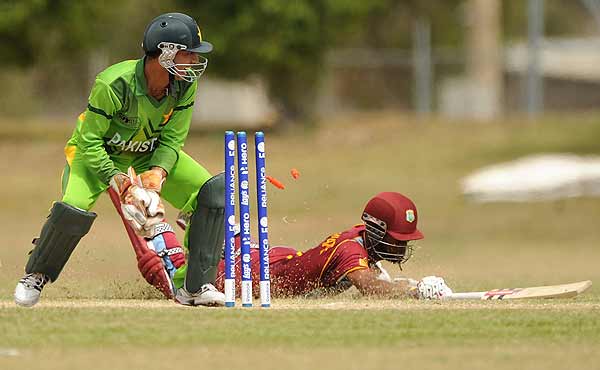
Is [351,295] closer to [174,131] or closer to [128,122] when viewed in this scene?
[174,131]

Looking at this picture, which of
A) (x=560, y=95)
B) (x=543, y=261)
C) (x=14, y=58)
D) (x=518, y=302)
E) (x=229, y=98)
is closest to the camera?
(x=518, y=302)

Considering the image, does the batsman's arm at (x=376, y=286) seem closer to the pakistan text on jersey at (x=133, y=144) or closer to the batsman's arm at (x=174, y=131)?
the batsman's arm at (x=174, y=131)

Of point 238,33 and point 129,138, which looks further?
point 238,33

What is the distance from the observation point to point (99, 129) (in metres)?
8.43

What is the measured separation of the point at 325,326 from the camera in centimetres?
762

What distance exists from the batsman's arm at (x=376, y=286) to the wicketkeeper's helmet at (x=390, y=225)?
173 mm

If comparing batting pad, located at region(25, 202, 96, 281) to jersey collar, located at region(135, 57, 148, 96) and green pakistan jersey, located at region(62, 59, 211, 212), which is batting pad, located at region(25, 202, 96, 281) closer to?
green pakistan jersey, located at region(62, 59, 211, 212)

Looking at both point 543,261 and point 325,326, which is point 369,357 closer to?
point 325,326

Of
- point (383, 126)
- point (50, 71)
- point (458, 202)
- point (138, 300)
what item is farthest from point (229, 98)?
point (138, 300)

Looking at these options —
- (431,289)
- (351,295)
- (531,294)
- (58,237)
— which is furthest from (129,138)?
(531,294)

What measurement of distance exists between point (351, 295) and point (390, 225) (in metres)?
0.83

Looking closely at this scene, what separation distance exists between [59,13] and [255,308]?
62.0ft

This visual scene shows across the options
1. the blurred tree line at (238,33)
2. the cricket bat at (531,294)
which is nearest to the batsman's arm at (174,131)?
the cricket bat at (531,294)

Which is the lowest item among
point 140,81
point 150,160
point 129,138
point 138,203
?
point 138,203
